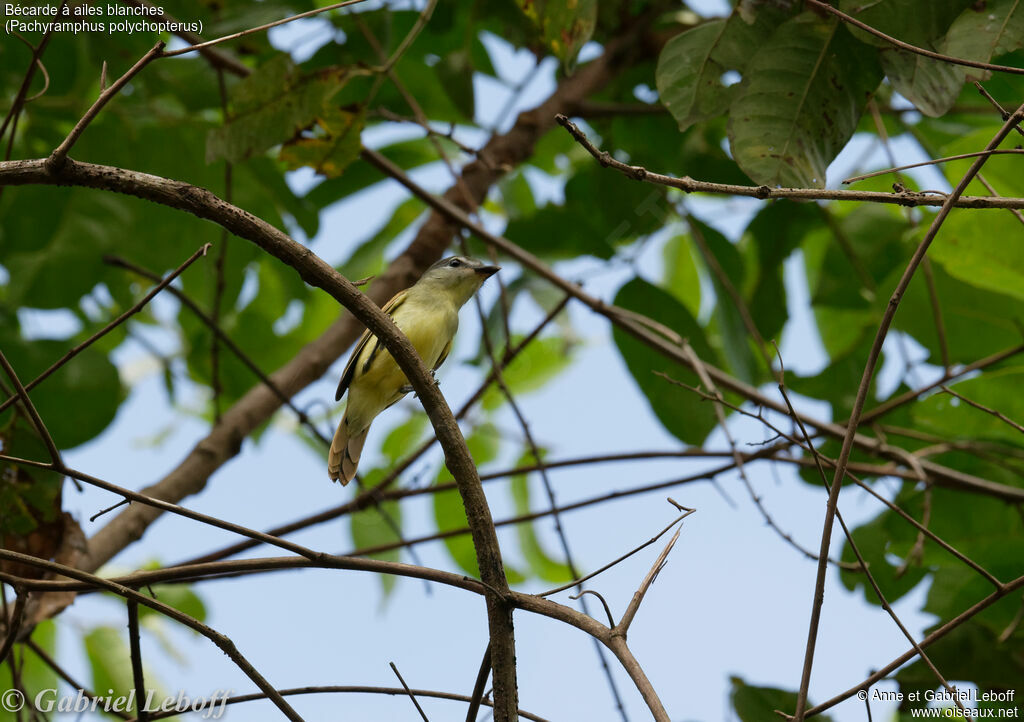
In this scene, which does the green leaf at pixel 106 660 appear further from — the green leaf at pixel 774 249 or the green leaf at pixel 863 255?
the green leaf at pixel 863 255

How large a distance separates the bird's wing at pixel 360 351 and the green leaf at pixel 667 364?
0.76 m

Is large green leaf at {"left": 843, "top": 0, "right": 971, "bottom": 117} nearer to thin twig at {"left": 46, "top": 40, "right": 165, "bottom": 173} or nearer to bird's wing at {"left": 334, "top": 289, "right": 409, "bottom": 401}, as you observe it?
thin twig at {"left": 46, "top": 40, "right": 165, "bottom": 173}

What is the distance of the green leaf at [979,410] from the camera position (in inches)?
113

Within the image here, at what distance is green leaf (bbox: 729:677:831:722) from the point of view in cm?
232

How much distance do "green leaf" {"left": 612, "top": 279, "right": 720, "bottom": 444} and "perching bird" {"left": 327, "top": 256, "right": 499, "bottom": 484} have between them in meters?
0.52

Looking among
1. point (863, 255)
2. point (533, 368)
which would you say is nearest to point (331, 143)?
point (533, 368)

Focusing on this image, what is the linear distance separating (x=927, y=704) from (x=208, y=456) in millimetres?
2280

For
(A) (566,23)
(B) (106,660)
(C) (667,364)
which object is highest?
(A) (566,23)

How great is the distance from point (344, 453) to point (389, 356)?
0.36m

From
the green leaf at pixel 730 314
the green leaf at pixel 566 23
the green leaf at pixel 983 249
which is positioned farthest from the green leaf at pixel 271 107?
the green leaf at pixel 983 249

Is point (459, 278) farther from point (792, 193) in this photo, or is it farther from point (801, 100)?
point (792, 193)

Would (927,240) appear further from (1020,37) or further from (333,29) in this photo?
(333,29)

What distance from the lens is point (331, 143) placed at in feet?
9.14

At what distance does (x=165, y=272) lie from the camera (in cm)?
365
